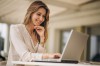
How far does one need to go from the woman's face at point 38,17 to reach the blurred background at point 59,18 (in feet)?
0.48

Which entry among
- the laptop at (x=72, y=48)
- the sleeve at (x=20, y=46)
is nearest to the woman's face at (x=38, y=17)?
the sleeve at (x=20, y=46)

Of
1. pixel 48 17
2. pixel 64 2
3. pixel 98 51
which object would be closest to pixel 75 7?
pixel 64 2

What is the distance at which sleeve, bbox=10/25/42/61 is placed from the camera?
232 cm

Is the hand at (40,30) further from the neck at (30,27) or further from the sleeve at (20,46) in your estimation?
the sleeve at (20,46)

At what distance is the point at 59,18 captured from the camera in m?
3.43

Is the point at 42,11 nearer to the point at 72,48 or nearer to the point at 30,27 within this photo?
the point at 30,27

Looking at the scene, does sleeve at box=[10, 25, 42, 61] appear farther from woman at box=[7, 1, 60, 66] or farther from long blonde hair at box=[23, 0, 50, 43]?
long blonde hair at box=[23, 0, 50, 43]

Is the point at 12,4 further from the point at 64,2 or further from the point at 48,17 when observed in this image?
the point at 64,2

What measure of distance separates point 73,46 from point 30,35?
805mm

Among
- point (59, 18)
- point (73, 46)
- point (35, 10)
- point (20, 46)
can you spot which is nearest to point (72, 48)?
point (73, 46)

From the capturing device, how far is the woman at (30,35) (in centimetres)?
245

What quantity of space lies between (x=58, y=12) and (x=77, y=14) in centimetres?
45

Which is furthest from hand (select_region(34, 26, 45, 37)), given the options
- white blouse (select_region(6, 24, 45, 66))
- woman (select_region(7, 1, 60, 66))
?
white blouse (select_region(6, 24, 45, 66))

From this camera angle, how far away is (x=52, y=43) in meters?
3.22
